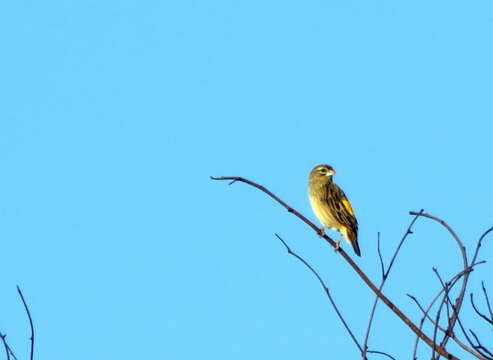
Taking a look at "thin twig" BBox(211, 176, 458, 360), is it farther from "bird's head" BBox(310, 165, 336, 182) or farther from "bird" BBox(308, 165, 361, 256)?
"bird's head" BBox(310, 165, 336, 182)

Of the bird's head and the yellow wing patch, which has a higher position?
the bird's head

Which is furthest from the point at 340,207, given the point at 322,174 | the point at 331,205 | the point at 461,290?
the point at 461,290

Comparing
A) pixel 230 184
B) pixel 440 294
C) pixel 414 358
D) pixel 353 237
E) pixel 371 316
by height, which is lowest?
pixel 414 358

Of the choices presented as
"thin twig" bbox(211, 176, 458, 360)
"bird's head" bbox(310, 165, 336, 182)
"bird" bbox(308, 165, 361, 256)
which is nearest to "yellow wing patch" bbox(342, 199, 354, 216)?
"bird" bbox(308, 165, 361, 256)

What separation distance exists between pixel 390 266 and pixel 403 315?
38cm

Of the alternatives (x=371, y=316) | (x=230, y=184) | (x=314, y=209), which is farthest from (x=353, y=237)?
(x=371, y=316)

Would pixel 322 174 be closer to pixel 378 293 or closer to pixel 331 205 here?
pixel 331 205

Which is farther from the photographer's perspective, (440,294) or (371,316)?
(440,294)

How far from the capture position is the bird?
1218 centimetres

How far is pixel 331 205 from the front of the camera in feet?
40.8

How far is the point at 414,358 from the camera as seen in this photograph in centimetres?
353

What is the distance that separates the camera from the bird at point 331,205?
12.2 meters

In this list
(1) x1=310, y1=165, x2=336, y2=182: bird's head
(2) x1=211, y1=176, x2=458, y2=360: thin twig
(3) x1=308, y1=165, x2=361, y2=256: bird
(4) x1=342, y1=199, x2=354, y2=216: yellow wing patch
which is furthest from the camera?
(1) x1=310, y1=165, x2=336, y2=182: bird's head

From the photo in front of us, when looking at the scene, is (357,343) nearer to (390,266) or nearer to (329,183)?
(390,266)
